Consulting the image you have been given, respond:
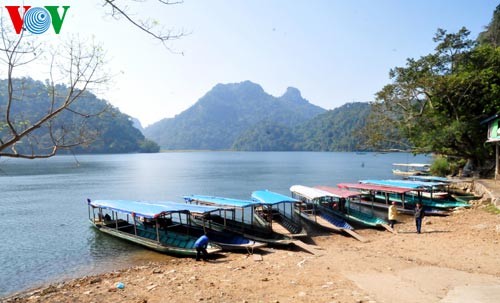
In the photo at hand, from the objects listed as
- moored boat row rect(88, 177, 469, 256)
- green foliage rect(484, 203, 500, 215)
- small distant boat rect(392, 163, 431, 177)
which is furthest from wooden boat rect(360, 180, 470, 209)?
small distant boat rect(392, 163, 431, 177)

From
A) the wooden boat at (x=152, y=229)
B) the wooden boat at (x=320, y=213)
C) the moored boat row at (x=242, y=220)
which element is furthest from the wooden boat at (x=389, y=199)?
the wooden boat at (x=152, y=229)

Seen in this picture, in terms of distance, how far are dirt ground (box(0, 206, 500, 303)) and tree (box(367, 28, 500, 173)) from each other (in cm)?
2026

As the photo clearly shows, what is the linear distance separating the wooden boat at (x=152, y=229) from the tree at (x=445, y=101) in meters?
28.2

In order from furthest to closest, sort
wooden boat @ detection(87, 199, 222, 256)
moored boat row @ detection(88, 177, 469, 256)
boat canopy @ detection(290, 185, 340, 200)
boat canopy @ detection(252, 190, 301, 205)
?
boat canopy @ detection(290, 185, 340, 200) → boat canopy @ detection(252, 190, 301, 205) → moored boat row @ detection(88, 177, 469, 256) → wooden boat @ detection(87, 199, 222, 256)

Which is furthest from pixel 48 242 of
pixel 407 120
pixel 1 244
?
pixel 407 120

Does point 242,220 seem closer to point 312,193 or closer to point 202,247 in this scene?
point 202,247

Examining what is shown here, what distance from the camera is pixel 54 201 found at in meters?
44.1

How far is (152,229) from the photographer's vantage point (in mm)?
23859

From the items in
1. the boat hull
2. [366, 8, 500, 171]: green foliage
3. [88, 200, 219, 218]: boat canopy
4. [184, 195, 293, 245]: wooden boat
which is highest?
[366, 8, 500, 171]: green foliage

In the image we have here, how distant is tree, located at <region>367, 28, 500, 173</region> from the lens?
118 ft

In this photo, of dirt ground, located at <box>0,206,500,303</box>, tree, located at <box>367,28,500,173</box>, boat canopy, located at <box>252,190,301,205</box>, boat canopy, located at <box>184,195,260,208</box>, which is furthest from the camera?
tree, located at <box>367,28,500,173</box>

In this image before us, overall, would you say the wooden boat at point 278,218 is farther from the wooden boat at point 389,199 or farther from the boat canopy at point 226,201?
the wooden boat at point 389,199

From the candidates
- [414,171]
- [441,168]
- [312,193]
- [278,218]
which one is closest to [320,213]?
[312,193]

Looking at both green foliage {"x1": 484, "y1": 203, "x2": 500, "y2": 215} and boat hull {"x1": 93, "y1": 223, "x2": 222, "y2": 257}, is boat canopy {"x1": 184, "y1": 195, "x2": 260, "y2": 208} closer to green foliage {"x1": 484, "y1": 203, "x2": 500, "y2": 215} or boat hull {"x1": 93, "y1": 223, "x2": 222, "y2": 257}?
boat hull {"x1": 93, "y1": 223, "x2": 222, "y2": 257}
